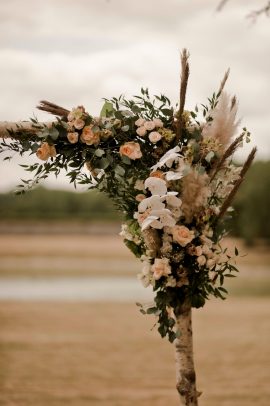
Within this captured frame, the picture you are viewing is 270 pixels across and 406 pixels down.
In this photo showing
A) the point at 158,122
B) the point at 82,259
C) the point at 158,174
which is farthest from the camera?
the point at 82,259

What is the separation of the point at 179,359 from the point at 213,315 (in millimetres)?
8892

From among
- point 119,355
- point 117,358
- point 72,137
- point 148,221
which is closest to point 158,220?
point 148,221

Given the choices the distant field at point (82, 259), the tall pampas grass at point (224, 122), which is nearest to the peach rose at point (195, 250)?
the tall pampas grass at point (224, 122)

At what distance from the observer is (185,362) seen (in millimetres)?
3545

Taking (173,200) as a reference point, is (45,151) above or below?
above

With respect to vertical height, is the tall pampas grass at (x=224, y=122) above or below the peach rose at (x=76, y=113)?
below

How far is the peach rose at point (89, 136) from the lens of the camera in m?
3.53

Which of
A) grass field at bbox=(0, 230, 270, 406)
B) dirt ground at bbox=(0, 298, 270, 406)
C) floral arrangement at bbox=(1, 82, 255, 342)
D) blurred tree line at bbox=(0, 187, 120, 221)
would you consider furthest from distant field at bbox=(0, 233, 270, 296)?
floral arrangement at bbox=(1, 82, 255, 342)

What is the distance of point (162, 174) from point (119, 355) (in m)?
5.21

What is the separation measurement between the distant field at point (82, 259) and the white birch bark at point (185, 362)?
32.6ft

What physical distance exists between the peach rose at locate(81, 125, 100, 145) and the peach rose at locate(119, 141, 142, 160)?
0.46ft

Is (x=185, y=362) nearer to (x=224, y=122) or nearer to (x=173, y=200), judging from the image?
(x=173, y=200)

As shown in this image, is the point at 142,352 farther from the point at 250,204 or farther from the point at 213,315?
the point at 250,204

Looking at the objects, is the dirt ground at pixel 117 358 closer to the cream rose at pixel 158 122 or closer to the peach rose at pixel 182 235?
the peach rose at pixel 182 235
